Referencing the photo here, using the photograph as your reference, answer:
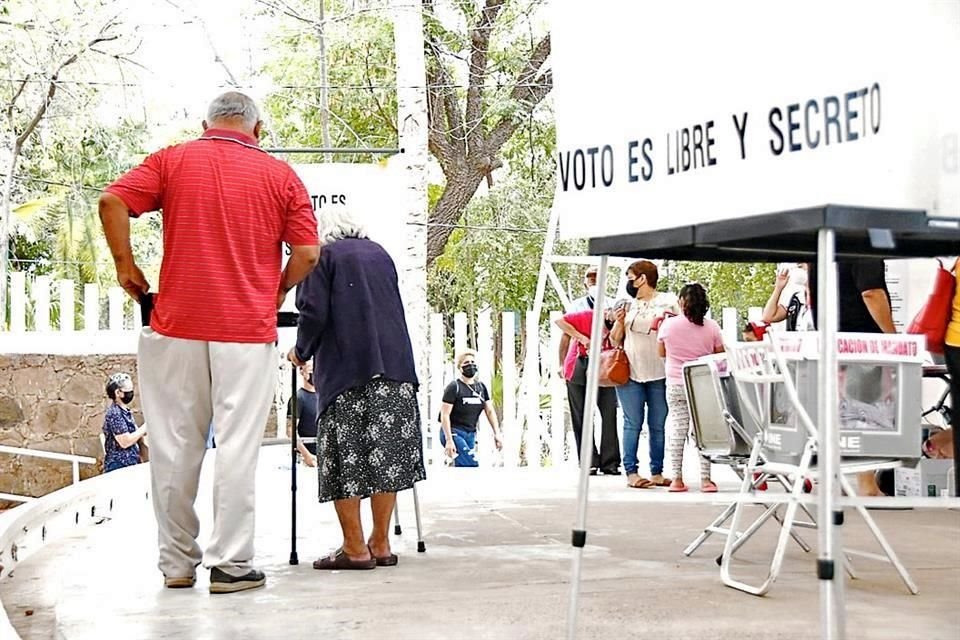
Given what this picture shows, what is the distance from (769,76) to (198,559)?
9.27ft

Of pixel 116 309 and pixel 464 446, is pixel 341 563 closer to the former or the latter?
pixel 464 446

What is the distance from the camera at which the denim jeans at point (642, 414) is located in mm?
8383

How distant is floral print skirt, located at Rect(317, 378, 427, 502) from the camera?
5.02 metres

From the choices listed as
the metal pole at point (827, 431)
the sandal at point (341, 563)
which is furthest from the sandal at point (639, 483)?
the metal pole at point (827, 431)

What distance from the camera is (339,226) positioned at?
5.10 metres

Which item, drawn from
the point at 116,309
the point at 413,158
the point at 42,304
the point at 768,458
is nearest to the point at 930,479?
the point at 768,458

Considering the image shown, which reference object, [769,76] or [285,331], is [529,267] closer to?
[285,331]

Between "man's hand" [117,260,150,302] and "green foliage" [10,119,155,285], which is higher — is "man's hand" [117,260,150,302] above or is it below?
below

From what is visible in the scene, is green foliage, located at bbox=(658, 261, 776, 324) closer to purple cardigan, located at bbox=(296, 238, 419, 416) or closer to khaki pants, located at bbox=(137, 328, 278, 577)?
purple cardigan, located at bbox=(296, 238, 419, 416)

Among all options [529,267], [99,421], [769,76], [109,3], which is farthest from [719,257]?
[529,267]

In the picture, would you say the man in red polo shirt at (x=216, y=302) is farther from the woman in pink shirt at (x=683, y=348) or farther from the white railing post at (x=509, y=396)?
the white railing post at (x=509, y=396)

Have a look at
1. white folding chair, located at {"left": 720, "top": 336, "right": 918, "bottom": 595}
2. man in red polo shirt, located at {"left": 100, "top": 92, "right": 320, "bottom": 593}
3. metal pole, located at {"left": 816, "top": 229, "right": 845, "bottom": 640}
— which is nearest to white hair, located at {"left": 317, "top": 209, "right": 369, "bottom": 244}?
man in red polo shirt, located at {"left": 100, "top": 92, "right": 320, "bottom": 593}

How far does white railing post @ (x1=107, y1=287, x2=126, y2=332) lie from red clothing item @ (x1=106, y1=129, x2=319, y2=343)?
708 cm

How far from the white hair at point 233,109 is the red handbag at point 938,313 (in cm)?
296
